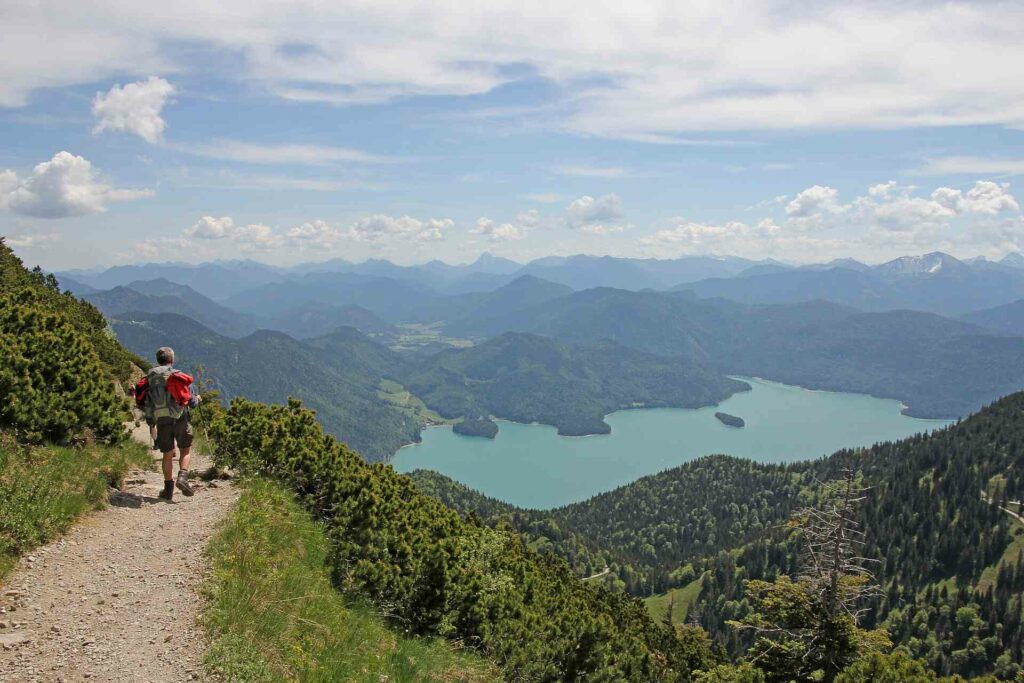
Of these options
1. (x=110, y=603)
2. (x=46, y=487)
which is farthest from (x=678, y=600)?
(x=110, y=603)

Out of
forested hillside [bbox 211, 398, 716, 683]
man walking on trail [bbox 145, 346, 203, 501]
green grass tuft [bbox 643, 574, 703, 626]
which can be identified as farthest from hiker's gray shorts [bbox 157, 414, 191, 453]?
green grass tuft [bbox 643, 574, 703, 626]

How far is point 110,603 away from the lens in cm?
880

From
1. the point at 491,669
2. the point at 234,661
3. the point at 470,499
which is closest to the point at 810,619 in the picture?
the point at 491,669

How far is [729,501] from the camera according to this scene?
18925cm

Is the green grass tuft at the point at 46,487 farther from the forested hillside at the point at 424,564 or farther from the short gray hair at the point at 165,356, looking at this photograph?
the forested hillside at the point at 424,564

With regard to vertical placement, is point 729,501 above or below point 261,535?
below

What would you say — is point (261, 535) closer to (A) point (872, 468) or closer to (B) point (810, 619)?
(B) point (810, 619)

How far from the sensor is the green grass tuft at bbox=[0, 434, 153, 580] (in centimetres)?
945

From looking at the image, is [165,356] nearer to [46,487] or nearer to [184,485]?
[184,485]

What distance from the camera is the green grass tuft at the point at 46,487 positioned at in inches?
372

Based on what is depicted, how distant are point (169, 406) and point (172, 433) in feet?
2.10

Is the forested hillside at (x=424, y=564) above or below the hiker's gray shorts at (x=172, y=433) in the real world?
below

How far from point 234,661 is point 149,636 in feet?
4.46

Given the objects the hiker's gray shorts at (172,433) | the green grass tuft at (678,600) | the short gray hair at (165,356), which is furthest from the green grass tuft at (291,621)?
the green grass tuft at (678,600)
